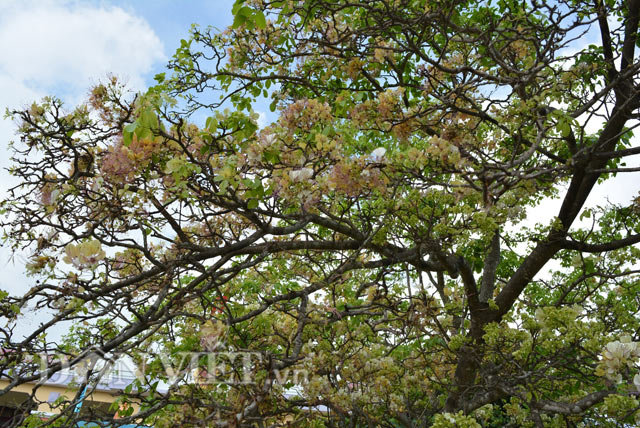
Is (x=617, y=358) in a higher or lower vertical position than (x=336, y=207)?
lower

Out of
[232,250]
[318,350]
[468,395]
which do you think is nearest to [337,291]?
[318,350]

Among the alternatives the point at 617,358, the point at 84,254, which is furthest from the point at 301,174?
the point at 617,358

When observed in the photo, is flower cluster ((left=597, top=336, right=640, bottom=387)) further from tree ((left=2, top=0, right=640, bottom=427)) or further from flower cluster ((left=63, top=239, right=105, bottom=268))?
flower cluster ((left=63, top=239, right=105, bottom=268))

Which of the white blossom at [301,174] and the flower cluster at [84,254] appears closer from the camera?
the flower cluster at [84,254]

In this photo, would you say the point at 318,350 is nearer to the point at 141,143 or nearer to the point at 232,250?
the point at 232,250

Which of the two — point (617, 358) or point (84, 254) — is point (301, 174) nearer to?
point (84, 254)

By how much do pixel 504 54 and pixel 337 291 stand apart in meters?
2.55

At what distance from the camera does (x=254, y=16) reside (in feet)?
8.15

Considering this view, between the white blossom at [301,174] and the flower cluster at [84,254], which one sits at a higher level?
the white blossom at [301,174]

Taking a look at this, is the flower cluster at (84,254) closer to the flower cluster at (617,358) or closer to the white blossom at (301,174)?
the white blossom at (301,174)

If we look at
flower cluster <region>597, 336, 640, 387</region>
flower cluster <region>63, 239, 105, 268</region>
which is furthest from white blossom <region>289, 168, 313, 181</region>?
flower cluster <region>597, 336, 640, 387</region>

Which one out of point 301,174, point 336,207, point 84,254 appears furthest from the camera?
point 336,207

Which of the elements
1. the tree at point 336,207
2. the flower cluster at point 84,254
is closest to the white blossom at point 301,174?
the tree at point 336,207

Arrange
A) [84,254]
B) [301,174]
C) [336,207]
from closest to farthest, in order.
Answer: [84,254], [301,174], [336,207]
